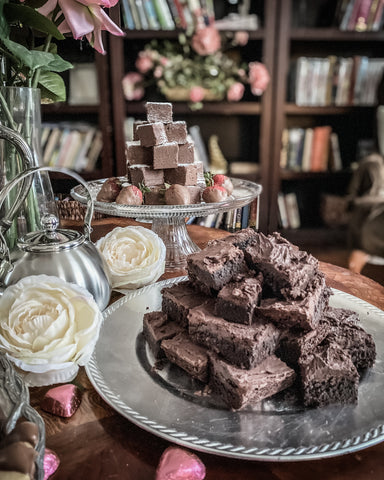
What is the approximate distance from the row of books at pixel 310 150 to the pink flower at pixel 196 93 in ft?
2.06

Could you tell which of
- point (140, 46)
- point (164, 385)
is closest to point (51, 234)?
point (164, 385)

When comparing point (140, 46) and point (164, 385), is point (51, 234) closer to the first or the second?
point (164, 385)

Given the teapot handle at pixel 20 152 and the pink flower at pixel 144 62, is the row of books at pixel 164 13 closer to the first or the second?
the pink flower at pixel 144 62

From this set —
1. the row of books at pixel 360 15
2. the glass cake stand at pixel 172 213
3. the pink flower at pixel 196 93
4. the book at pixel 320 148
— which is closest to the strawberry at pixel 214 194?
the glass cake stand at pixel 172 213

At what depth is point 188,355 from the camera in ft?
2.28

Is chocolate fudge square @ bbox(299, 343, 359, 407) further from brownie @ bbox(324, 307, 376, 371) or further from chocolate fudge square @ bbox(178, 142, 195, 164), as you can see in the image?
chocolate fudge square @ bbox(178, 142, 195, 164)

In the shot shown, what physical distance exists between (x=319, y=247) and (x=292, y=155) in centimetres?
73

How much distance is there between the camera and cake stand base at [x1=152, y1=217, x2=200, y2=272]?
122cm

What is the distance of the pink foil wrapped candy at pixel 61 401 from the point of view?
0.62 metres

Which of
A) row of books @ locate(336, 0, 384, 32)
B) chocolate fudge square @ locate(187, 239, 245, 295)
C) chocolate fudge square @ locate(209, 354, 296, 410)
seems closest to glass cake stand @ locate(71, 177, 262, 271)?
chocolate fudge square @ locate(187, 239, 245, 295)

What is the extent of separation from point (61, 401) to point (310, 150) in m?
2.71

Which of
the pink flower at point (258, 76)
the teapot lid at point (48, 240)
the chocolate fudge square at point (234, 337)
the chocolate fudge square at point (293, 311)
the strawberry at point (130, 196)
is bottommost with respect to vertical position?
the chocolate fudge square at point (234, 337)

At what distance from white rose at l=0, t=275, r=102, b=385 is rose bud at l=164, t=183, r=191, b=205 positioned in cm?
63

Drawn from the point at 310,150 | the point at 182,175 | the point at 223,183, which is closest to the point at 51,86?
the point at 182,175
